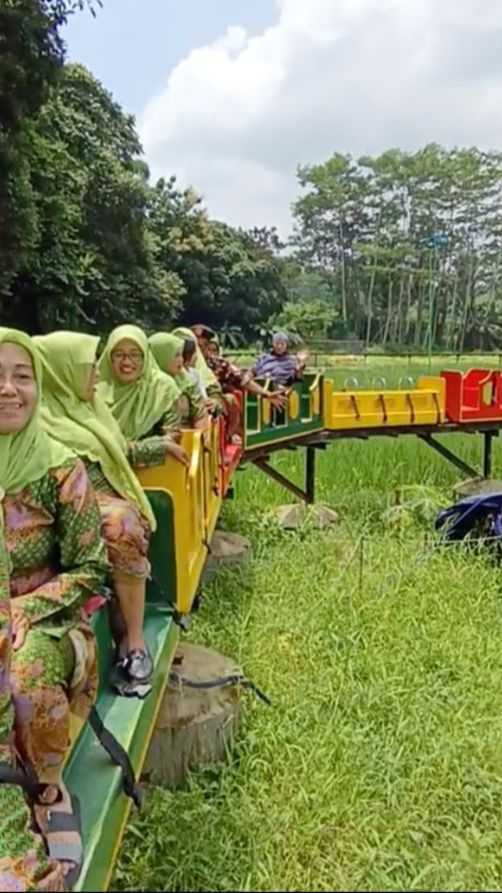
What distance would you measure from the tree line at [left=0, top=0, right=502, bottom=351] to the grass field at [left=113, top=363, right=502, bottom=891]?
6424 mm

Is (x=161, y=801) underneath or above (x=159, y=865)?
underneath

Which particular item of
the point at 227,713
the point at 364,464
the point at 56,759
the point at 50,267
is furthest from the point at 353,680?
the point at 50,267

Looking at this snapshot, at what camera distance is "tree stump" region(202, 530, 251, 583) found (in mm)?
4781

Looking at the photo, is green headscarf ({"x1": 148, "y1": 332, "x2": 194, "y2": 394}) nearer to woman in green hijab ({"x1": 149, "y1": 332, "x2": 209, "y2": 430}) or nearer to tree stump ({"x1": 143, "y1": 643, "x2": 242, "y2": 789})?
woman in green hijab ({"x1": 149, "y1": 332, "x2": 209, "y2": 430})

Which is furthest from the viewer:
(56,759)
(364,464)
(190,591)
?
(364,464)

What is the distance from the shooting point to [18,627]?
165 cm

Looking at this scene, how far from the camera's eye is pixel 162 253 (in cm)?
2478

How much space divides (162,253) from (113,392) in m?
22.3

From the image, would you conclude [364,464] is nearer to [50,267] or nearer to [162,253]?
[50,267]

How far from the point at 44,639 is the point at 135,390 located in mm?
1566

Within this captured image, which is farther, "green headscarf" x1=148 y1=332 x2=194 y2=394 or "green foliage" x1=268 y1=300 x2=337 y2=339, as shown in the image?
"green foliage" x1=268 y1=300 x2=337 y2=339

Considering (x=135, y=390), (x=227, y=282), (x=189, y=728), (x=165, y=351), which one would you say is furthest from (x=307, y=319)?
(x=189, y=728)

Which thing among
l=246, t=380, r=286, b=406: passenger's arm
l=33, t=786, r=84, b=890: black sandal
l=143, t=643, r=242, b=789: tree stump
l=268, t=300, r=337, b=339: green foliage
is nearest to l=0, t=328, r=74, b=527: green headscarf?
l=33, t=786, r=84, b=890: black sandal

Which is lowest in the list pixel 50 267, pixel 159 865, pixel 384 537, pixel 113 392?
pixel 384 537
